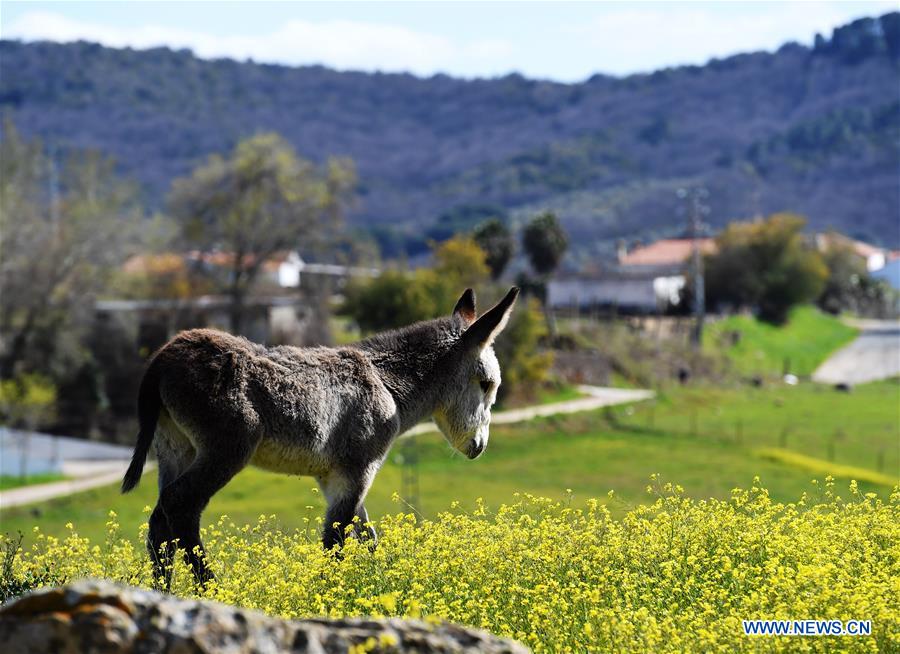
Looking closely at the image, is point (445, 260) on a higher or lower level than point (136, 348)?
higher

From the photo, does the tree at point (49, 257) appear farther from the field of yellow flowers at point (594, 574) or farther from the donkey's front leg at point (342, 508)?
the donkey's front leg at point (342, 508)

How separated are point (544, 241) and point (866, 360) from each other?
28.6 m

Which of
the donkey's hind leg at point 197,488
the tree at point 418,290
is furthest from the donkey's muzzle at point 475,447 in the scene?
the tree at point 418,290

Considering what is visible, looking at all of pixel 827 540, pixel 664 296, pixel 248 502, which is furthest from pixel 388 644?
pixel 664 296

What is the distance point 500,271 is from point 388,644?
99.0 metres

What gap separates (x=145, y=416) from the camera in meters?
10.2

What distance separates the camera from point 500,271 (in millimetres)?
105125

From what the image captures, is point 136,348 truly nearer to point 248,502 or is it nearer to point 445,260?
point 445,260

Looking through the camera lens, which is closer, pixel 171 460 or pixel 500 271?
pixel 171 460

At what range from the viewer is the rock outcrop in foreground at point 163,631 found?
243 inches

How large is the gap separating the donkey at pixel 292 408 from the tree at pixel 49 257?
226 feet

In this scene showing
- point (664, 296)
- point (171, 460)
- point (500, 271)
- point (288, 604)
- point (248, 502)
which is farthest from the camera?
point (664, 296)

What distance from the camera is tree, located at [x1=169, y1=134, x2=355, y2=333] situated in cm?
9131

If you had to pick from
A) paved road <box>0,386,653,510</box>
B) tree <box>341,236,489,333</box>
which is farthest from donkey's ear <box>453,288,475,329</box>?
tree <box>341,236,489,333</box>
